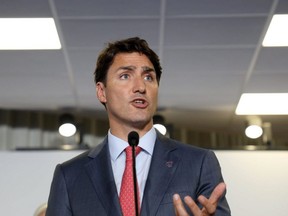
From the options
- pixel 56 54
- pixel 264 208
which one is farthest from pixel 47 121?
pixel 264 208

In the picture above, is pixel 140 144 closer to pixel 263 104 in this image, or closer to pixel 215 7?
pixel 215 7

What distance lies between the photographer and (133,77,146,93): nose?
4.71 feet

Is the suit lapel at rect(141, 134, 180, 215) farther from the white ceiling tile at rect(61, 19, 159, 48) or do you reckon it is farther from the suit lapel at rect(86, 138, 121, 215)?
the white ceiling tile at rect(61, 19, 159, 48)

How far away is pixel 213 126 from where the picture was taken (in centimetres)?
650

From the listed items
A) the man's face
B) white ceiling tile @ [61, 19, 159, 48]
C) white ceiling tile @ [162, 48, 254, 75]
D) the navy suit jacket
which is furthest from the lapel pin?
white ceiling tile @ [162, 48, 254, 75]

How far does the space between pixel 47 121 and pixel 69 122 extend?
473 mm

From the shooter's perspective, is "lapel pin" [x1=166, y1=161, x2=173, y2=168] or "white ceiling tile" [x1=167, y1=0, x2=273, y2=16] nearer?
"lapel pin" [x1=166, y1=161, x2=173, y2=168]

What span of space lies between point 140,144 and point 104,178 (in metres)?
0.14

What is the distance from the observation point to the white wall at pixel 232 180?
4191 millimetres

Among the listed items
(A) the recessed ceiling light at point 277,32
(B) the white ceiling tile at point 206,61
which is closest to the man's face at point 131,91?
(A) the recessed ceiling light at point 277,32

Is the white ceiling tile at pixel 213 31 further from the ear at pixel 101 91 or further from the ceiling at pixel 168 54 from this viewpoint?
the ear at pixel 101 91

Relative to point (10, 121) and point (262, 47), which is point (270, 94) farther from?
point (10, 121)

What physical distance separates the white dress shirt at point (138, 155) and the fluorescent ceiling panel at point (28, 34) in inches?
90.6

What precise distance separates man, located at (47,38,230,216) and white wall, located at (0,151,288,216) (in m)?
2.82
